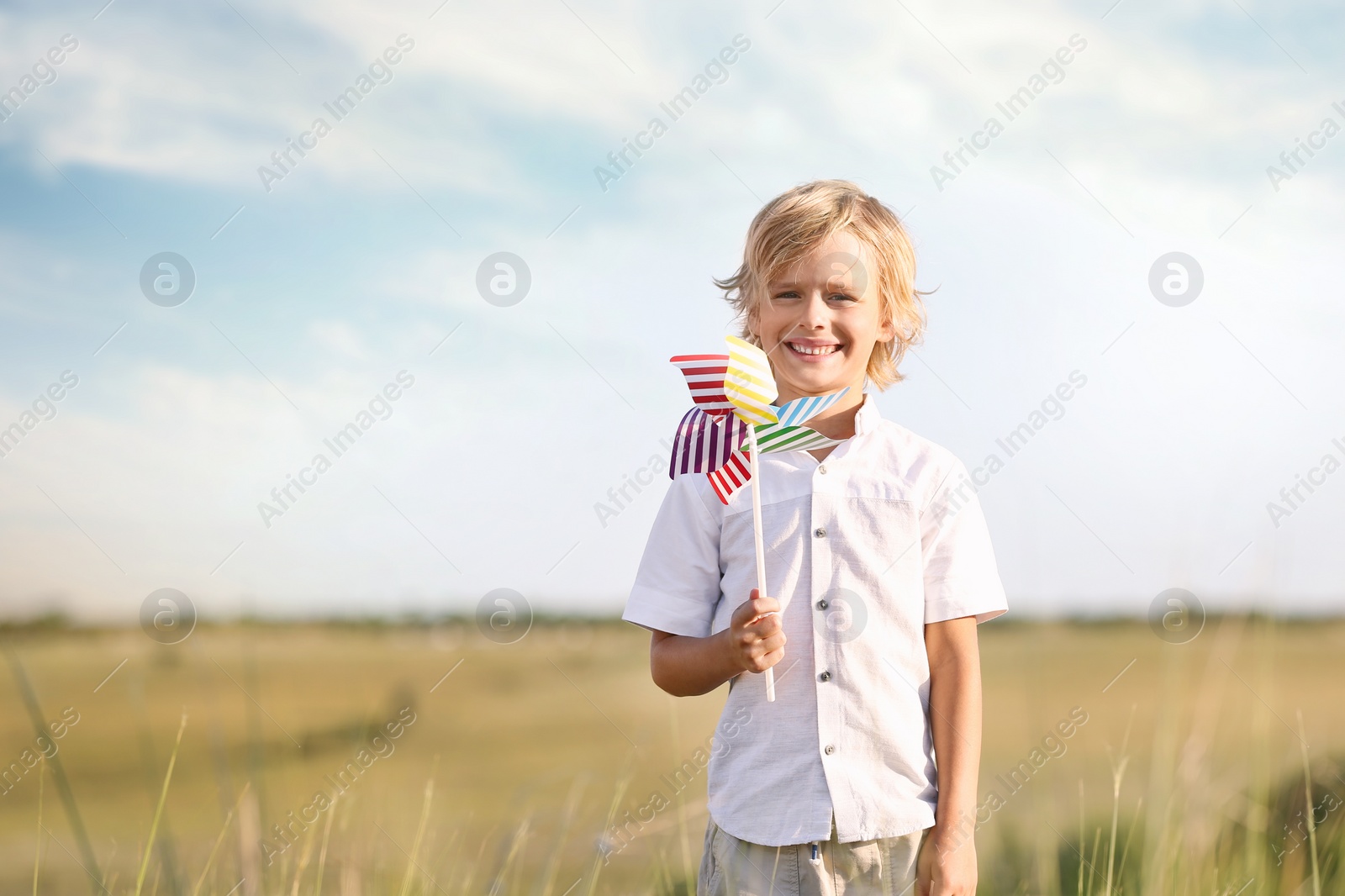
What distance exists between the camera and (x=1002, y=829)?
3.08m

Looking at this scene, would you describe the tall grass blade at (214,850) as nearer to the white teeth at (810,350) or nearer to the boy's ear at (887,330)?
the white teeth at (810,350)

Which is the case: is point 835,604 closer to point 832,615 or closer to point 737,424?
point 832,615

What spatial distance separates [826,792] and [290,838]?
1475mm

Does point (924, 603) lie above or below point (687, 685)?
above

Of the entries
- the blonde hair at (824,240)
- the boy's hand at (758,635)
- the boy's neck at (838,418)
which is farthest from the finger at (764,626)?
the blonde hair at (824,240)

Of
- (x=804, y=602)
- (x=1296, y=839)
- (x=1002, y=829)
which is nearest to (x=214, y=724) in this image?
(x=804, y=602)

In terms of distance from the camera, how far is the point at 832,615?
2.03 metres

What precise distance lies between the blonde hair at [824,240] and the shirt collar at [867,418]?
9.1 inches

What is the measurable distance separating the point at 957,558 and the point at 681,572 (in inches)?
23.2

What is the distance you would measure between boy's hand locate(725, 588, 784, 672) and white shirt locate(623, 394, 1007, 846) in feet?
0.56

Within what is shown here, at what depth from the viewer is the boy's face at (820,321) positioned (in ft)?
7.03

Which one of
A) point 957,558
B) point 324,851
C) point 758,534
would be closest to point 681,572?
point 758,534

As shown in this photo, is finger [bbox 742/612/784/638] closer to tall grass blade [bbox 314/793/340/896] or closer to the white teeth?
the white teeth

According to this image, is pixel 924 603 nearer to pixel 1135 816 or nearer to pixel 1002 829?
pixel 1135 816
